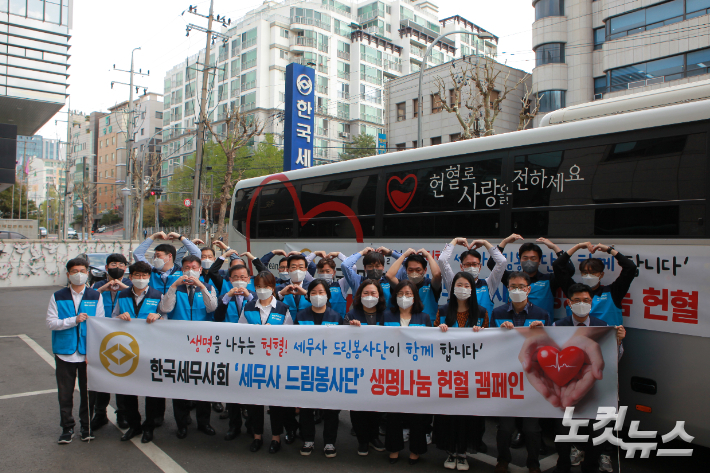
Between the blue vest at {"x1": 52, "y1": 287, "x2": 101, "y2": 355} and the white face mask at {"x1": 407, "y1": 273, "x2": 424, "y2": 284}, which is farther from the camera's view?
the white face mask at {"x1": 407, "y1": 273, "x2": 424, "y2": 284}

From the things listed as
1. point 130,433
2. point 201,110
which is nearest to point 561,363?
point 130,433

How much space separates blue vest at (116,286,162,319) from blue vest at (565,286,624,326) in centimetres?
423

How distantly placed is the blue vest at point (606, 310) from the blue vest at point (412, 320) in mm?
1464

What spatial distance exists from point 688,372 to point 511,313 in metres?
1.46

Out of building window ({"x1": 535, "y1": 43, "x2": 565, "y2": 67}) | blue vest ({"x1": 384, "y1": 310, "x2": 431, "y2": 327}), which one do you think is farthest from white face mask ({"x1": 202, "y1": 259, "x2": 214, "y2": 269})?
building window ({"x1": 535, "y1": 43, "x2": 565, "y2": 67})

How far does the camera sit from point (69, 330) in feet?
16.4

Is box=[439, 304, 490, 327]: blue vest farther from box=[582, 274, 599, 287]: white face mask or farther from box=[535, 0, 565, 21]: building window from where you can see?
box=[535, 0, 565, 21]: building window

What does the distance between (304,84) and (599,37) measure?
63.5ft

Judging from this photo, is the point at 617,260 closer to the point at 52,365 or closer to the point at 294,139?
the point at 52,365

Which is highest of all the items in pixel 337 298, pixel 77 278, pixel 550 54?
pixel 550 54

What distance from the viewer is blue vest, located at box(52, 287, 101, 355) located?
4977mm

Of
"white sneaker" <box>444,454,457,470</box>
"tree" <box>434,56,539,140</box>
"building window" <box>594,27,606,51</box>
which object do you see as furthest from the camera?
"building window" <box>594,27,606,51</box>

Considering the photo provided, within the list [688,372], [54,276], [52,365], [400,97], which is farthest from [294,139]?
[400,97]

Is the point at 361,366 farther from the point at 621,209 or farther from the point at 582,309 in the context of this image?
the point at 621,209
